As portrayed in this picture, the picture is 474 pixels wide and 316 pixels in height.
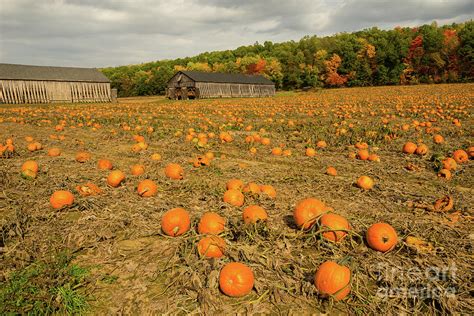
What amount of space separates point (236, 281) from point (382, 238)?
185 centimetres

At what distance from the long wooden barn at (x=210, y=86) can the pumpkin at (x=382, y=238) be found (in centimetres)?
4962

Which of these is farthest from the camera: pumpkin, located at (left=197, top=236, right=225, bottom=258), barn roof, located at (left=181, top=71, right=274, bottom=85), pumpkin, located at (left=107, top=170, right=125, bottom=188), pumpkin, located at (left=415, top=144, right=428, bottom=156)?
barn roof, located at (left=181, top=71, right=274, bottom=85)

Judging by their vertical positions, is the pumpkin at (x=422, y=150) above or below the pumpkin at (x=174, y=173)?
below

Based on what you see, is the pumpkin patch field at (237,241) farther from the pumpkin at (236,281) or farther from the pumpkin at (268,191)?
the pumpkin at (268,191)

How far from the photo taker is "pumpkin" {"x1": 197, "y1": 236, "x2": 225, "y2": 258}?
3.46 meters

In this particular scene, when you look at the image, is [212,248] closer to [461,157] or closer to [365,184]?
[365,184]

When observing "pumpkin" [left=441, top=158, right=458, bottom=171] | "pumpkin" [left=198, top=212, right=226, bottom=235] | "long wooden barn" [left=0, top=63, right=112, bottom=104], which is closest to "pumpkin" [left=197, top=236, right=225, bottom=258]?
"pumpkin" [left=198, top=212, right=226, bottom=235]

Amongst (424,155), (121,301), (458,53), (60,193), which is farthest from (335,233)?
(458,53)

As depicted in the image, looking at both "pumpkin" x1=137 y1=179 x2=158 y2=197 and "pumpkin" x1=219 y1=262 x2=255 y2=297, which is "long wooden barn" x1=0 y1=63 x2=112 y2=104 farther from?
"pumpkin" x1=219 y1=262 x2=255 y2=297

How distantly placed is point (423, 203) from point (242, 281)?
12.6ft

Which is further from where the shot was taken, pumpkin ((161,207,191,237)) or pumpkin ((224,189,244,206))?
pumpkin ((224,189,244,206))

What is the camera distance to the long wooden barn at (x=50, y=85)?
132 feet

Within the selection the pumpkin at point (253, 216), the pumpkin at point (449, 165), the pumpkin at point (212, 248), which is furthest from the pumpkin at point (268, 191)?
the pumpkin at point (449, 165)

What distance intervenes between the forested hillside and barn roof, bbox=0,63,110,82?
38.3 meters
